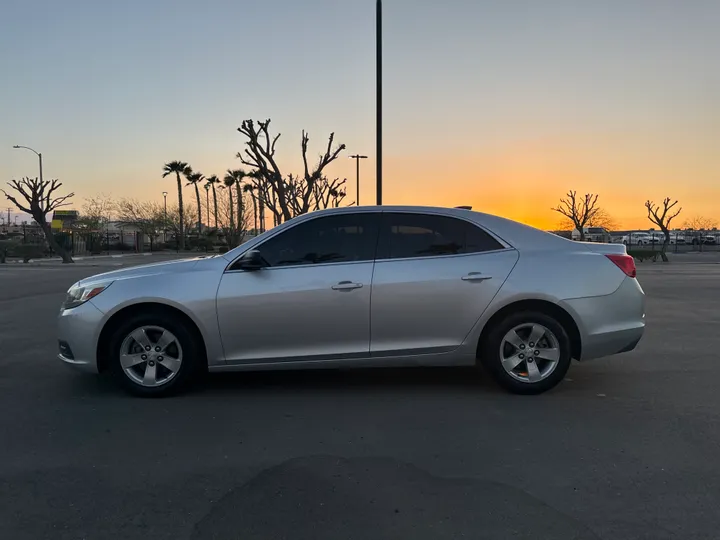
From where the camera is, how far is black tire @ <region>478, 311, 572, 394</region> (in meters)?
5.31

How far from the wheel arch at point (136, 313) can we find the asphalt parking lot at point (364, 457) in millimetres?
449

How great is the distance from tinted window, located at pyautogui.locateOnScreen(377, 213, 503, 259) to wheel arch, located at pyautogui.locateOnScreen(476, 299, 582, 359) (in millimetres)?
563

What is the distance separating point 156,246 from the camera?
212 ft

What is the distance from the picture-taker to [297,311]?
5.23 m

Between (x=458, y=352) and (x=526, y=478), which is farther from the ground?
(x=458, y=352)

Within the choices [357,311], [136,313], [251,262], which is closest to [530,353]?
[357,311]

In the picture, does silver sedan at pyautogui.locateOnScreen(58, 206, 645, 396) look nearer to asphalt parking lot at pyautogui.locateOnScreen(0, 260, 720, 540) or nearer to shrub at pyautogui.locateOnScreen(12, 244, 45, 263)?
asphalt parking lot at pyautogui.locateOnScreen(0, 260, 720, 540)

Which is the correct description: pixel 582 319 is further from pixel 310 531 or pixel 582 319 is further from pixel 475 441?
pixel 310 531

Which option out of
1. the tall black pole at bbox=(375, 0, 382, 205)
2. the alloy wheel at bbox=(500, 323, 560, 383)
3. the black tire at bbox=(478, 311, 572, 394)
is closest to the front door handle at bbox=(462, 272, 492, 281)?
the black tire at bbox=(478, 311, 572, 394)

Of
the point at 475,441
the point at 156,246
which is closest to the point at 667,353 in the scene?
the point at 475,441

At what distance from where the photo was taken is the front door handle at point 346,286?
5242 mm

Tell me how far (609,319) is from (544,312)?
1.90 ft

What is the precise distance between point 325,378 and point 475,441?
216cm

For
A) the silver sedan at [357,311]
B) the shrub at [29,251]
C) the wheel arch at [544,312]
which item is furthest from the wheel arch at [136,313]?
the shrub at [29,251]
